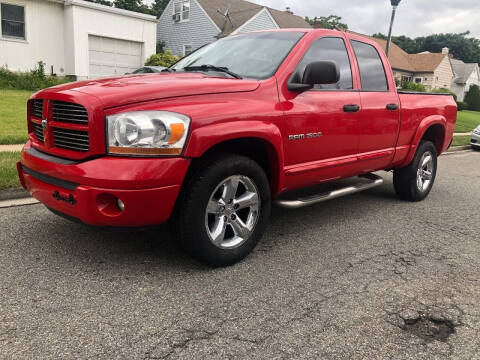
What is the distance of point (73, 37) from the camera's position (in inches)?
725

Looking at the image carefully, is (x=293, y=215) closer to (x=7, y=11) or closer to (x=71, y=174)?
(x=71, y=174)

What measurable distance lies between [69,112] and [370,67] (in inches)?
130

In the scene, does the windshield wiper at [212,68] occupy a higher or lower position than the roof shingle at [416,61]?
lower

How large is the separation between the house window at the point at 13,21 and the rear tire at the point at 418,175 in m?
17.0

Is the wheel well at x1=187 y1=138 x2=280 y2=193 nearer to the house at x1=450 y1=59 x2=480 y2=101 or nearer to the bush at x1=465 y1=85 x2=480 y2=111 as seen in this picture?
the bush at x1=465 y1=85 x2=480 y2=111

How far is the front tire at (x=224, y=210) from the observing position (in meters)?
3.06

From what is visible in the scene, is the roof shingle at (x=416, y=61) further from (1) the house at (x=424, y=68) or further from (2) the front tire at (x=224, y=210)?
(2) the front tire at (x=224, y=210)

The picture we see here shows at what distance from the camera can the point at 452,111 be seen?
6.08m

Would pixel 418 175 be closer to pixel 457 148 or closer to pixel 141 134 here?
pixel 141 134

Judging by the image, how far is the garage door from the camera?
1955cm

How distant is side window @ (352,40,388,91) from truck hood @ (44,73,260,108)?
169 centimetres

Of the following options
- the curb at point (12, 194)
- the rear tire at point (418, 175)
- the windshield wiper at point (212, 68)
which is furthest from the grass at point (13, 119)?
the rear tire at point (418, 175)

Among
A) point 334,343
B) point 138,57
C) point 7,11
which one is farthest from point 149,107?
point 138,57

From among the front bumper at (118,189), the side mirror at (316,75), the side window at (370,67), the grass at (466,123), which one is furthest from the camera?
the grass at (466,123)
